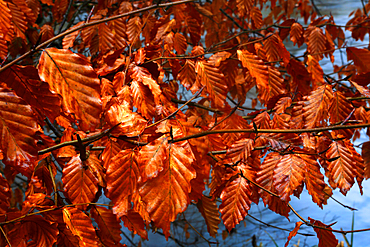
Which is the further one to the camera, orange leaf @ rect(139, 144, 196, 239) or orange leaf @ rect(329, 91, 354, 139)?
orange leaf @ rect(329, 91, 354, 139)

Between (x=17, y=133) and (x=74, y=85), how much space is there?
0.10 metres

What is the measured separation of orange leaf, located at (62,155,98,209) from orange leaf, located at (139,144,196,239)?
183 millimetres

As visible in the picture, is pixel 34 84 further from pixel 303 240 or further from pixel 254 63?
pixel 303 240

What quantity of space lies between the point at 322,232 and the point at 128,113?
46 cm

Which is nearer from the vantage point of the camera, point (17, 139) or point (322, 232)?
point (17, 139)

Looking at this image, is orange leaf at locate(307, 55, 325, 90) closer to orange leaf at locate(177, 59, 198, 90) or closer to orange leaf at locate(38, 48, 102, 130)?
orange leaf at locate(177, 59, 198, 90)

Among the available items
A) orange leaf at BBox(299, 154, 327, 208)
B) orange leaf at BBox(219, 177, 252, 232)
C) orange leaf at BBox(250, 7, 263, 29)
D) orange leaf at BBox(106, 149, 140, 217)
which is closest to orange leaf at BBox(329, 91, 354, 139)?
orange leaf at BBox(299, 154, 327, 208)

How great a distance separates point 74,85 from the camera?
428 mm

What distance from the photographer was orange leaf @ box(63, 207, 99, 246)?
0.52 metres

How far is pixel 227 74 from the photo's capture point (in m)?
1.22

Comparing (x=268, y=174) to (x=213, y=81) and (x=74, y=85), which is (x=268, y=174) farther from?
(x=74, y=85)

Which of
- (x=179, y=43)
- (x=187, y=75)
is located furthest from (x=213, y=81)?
(x=179, y=43)

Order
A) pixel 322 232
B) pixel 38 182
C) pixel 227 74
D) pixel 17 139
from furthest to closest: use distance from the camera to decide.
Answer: pixel 227 74, pixel 38 182, pixel 322 232, pixel 17 139

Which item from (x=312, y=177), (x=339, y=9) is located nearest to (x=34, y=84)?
(x=312, y=177)
